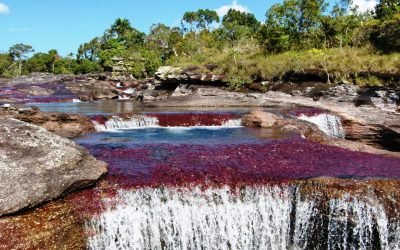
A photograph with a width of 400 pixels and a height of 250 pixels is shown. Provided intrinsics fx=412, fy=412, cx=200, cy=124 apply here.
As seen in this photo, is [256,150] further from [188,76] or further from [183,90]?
[188,76]

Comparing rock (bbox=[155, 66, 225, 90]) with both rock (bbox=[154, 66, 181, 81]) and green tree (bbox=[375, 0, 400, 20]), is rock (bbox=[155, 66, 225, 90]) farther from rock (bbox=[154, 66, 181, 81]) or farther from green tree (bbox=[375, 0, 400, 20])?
green tree (bbox=[375, 0, 400, 20])

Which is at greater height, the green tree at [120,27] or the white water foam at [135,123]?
the green tree at [120,27]

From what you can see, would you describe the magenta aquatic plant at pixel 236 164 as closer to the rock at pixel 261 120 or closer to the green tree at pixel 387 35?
the rock at pixel 261 120

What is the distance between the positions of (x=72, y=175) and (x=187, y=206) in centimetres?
299

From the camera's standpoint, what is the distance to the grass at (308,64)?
99.2 feet

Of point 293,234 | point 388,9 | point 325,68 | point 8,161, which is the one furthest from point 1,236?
point 388,9

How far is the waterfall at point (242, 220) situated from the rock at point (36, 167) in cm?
115

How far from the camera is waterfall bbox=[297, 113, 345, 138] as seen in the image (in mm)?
24109

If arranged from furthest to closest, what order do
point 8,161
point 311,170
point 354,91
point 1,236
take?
point 354,91 → point 311,170 → point 8,161 → point 1,236

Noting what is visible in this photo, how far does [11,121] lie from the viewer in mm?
11148

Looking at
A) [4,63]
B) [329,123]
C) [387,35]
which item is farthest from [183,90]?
[4,63]

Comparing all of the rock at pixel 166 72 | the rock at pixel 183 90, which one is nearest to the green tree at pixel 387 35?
the rock at pixel 183 90

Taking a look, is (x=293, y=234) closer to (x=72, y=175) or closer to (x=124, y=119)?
(x=72, y=175)

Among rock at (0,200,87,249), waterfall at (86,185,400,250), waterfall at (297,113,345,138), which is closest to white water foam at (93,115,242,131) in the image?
waterfall at (297,113,345,138)
